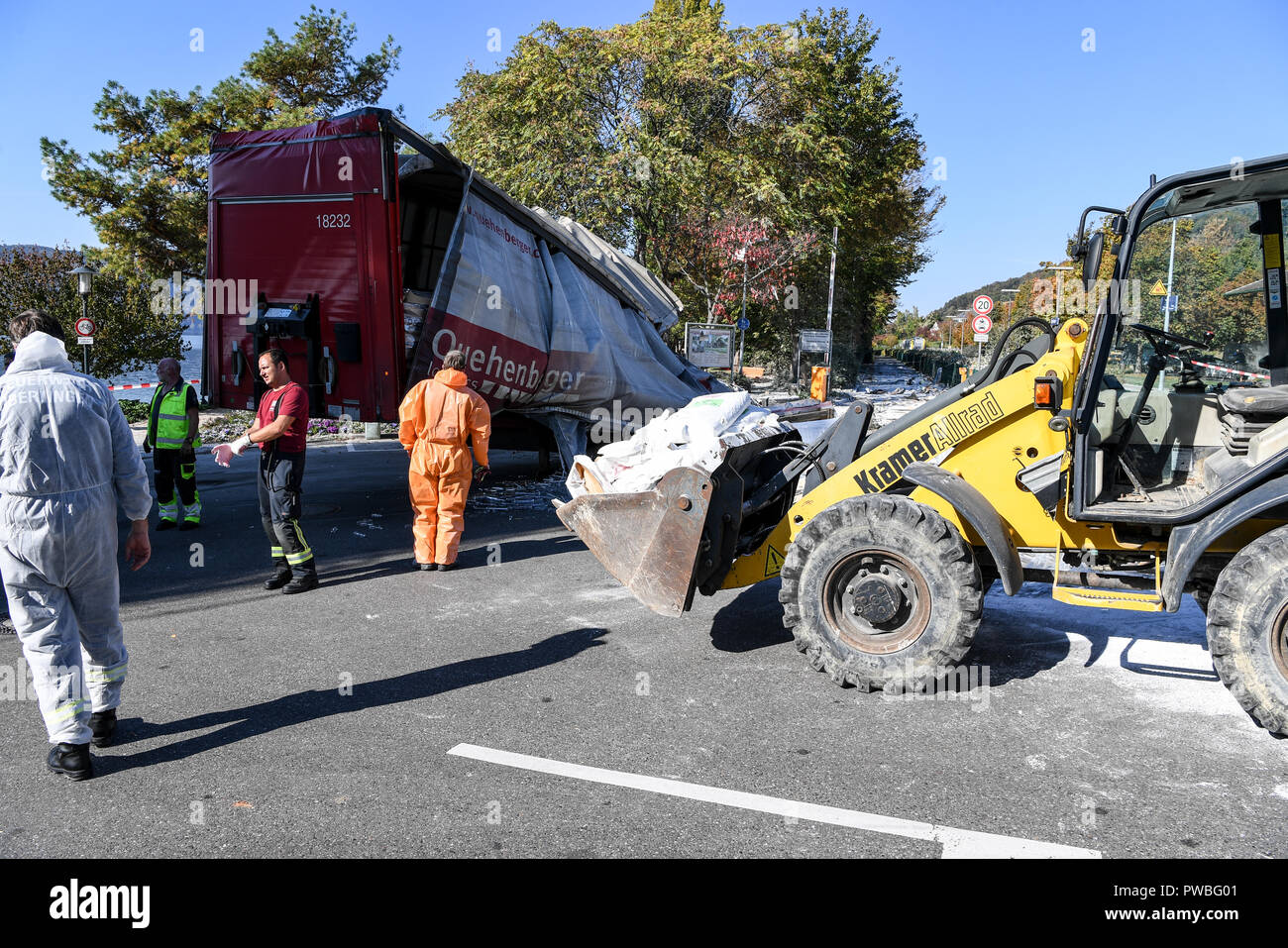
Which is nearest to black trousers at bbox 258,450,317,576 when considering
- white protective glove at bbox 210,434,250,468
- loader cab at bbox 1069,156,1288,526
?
white protective glove at bbox 210,434,250,468

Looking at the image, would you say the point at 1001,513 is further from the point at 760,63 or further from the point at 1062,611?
the point at 760,63

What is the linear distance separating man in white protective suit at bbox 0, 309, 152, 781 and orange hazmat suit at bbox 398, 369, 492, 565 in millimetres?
3310

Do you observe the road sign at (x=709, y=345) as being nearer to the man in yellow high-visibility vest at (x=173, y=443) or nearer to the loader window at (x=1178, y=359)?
the man in yellow high-visibility vest at (x=173, y=443)

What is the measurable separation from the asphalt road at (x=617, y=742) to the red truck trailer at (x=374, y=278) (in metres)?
2.94

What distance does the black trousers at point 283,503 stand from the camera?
6449 millimetres

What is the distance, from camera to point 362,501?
32.9ft

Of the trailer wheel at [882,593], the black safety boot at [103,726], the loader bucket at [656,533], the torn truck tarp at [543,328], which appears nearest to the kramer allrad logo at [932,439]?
the trailer wheel at [882,593]

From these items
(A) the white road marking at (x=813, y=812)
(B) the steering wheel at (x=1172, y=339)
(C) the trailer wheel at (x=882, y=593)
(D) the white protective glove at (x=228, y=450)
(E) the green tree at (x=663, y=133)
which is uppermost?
(E) the green tree at (x=663, y=133)

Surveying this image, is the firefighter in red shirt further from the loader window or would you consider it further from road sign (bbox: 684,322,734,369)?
road sign (bbox: 684,322,734,369)
